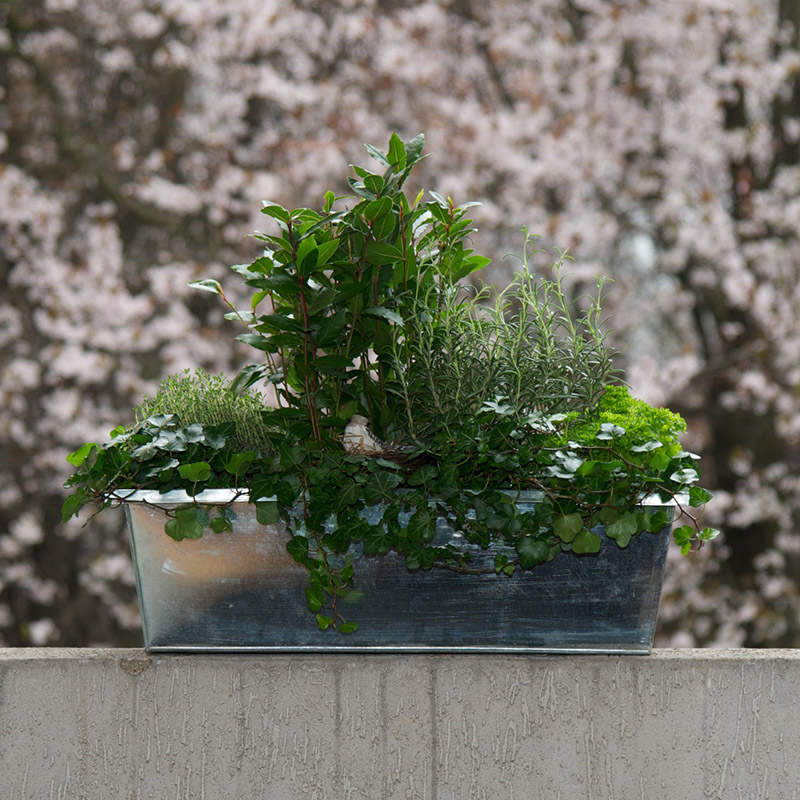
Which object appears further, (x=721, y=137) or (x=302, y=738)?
(x=721, y=137)

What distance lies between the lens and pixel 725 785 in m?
0.93

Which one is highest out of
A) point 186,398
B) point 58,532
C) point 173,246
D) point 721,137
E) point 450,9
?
point 450,9

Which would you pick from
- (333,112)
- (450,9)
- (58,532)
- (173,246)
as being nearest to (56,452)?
(58,532)

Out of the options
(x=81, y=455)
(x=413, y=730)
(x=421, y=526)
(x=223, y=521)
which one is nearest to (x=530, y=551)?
(x=421, y=526)

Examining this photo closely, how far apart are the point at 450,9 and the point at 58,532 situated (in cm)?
313

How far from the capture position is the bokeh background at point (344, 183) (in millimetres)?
3893

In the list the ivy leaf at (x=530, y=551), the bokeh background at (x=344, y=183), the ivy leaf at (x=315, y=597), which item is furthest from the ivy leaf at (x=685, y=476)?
the bokeh background at (x=344, y=183)

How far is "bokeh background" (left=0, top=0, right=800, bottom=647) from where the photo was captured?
3.89 m

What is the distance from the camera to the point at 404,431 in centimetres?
102

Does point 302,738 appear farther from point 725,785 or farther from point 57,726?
point 725,785

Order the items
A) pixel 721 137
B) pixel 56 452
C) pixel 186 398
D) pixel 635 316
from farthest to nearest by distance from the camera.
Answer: pixel 635 316
pixel 721 137
pixel 56 452
pixel 186 398

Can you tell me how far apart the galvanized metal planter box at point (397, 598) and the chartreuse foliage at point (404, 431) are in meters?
0.02

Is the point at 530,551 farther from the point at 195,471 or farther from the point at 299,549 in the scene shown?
the point at 195,471

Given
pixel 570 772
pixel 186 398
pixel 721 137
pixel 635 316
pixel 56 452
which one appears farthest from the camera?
pixel 635 316
